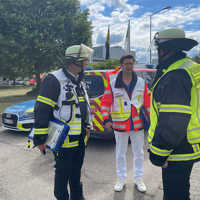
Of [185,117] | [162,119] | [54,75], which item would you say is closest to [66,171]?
[54,75]

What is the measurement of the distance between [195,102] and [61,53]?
1631 centimetres

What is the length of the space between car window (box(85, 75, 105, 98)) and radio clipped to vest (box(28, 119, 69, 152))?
7.69 feet

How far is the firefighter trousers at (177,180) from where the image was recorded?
1549mm

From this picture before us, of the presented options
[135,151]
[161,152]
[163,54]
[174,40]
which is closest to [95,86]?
[135,151]

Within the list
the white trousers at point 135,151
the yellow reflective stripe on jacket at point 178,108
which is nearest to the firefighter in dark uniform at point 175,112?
the yellow reflective stripe on jacket at point 178,108

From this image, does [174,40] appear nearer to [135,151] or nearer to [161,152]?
[161,152]

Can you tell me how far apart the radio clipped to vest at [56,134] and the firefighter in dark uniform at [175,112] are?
2.92 ft

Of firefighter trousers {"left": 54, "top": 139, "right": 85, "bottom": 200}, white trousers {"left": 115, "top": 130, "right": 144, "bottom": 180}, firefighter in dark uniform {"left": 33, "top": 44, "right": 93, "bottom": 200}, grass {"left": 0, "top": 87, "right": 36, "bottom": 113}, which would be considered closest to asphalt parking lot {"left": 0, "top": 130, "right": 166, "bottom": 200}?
white trousers {"left": 115, "top": 130, "right": 144, "bottom": 180}

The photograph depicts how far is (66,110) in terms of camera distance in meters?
2.03

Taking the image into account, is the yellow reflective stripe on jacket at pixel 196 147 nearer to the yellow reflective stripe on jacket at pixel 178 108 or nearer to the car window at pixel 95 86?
the yellow reflective stripe on jacket at pixel 178 108

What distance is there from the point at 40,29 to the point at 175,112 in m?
16.0

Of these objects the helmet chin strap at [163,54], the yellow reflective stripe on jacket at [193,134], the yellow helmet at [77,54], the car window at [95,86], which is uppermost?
the yellow helmet at [77,54]

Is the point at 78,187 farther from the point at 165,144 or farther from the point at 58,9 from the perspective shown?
the point at 58,9

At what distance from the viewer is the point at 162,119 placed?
1453mm
